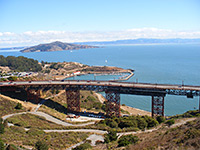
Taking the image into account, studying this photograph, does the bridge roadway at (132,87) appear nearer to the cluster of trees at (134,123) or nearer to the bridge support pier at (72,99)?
the bridge support pier at (72,99)

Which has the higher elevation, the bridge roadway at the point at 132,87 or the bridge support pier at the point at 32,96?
the bridge roadway at the point at 132,87

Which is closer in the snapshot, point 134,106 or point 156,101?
→ point 156,101

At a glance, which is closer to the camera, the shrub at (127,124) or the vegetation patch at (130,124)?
the vegetation patch at (130,124)

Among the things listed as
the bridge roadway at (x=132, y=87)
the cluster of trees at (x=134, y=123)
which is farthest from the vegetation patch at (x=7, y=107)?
the cluster of trees at (x=134, y=123)

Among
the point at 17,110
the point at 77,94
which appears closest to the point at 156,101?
the point at 77,94

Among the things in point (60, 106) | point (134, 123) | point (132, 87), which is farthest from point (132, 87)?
point (60, 106)

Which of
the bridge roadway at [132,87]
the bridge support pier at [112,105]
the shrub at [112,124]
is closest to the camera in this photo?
the shrub at [112,124]

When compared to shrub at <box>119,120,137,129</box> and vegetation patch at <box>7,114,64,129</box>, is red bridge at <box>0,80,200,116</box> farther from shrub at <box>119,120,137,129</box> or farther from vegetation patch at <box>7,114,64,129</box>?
vegetation patch at <box>7,114,64,129</box>

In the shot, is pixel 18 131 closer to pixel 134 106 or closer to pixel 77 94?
pixel 77 94

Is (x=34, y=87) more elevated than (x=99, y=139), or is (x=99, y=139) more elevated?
(x=34, y=87)
